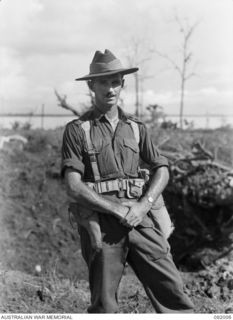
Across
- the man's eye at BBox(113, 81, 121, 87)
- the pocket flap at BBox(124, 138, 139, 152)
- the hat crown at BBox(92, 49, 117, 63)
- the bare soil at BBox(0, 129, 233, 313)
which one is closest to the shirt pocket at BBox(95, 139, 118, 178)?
the pocket flap at BBox(124, 138, 139, 152)

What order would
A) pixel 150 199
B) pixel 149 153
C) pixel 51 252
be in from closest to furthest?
pixel 150 199 < pixel 149 153 < pixel 51 252

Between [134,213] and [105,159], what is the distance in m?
0.34

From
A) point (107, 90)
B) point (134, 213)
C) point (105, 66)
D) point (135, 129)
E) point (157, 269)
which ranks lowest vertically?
point (157, 269)

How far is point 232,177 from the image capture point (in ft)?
23.8

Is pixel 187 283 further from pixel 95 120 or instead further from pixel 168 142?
pixel 168 142

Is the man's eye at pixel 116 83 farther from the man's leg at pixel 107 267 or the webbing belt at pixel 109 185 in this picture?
the man's leg at pixel 107 267

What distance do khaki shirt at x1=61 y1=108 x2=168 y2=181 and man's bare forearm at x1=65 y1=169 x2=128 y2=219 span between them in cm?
7

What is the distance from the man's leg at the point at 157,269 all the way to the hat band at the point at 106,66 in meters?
0.90

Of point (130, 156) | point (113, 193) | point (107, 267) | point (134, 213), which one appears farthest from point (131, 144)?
point (107, 267)

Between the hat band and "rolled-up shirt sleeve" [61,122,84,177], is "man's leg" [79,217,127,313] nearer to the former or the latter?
"rolled-up shirt sleeve" [61,122,84,177]

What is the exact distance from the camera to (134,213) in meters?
3.06

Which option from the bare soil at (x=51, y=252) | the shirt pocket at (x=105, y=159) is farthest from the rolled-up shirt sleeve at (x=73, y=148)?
the bare soil at (x=51, y=252)

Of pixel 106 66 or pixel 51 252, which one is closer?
pixel 106 66

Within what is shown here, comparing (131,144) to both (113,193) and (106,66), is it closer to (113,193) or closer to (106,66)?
(113,193)
